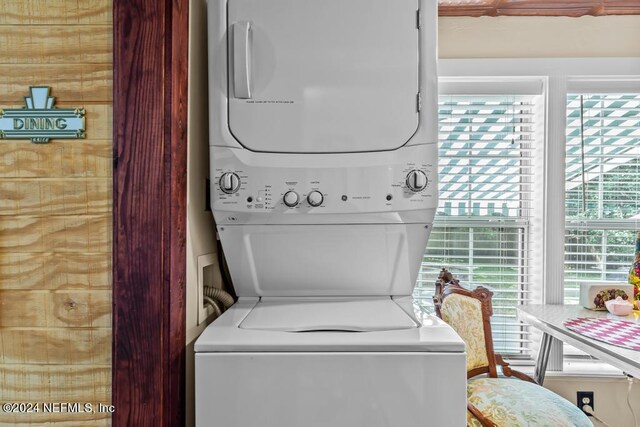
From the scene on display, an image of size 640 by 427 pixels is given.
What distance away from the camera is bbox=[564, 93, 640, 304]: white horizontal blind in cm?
210

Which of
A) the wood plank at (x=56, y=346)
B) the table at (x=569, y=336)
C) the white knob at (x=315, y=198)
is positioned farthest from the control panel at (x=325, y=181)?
the table at (x=569, y=336)

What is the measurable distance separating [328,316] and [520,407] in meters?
0.85

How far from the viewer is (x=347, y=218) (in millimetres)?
1279

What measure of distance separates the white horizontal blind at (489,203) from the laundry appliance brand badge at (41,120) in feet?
5.60

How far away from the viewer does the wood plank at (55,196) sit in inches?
38.2

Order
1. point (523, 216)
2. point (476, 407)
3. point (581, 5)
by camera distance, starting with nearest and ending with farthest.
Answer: point (476, 407), point (581, 5), point (523, 216)

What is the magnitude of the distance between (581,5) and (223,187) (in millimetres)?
2048

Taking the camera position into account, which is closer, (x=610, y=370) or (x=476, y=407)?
(x=476, y=407)

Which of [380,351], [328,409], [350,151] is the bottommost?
[328,409]

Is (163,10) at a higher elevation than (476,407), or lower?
higher

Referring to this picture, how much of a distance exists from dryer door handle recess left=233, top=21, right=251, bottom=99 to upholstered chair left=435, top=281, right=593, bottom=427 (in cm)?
122

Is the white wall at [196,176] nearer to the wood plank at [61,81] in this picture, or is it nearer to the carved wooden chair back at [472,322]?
the wood plank at [61,81]

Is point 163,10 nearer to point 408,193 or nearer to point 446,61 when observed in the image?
point 408,193

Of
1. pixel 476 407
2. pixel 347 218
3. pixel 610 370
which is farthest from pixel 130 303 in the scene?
pixel 610 370
